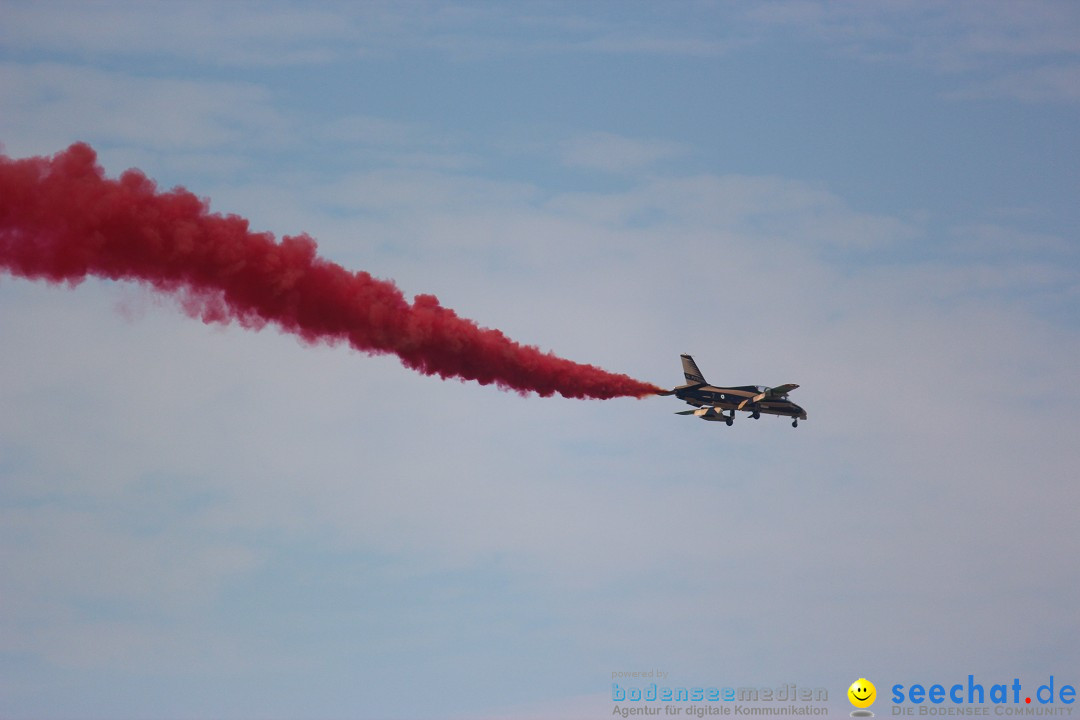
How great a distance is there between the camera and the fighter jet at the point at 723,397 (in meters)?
82.4

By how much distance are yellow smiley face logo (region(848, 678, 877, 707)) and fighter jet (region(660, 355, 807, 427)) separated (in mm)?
17115

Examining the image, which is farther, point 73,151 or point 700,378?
point 700,378

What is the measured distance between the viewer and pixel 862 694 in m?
71.8

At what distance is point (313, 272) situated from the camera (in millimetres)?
69062

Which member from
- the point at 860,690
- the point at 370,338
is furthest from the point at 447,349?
the point at 860,690

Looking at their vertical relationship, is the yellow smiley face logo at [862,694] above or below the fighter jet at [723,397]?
below

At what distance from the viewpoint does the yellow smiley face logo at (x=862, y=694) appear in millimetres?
71375

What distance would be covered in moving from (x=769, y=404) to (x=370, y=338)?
82.3 feet

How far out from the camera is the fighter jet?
270ft

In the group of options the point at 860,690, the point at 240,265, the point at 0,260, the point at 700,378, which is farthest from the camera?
the point at 700,378

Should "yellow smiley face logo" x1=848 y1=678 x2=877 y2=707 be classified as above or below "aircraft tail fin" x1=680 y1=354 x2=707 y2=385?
below

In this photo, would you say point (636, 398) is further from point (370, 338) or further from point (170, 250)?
point (170, 250)

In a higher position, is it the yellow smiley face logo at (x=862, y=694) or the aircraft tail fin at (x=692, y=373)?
the aircraft tail fin at (x=692, y=373)

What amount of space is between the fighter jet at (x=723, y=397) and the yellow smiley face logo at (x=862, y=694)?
56.2 feet
